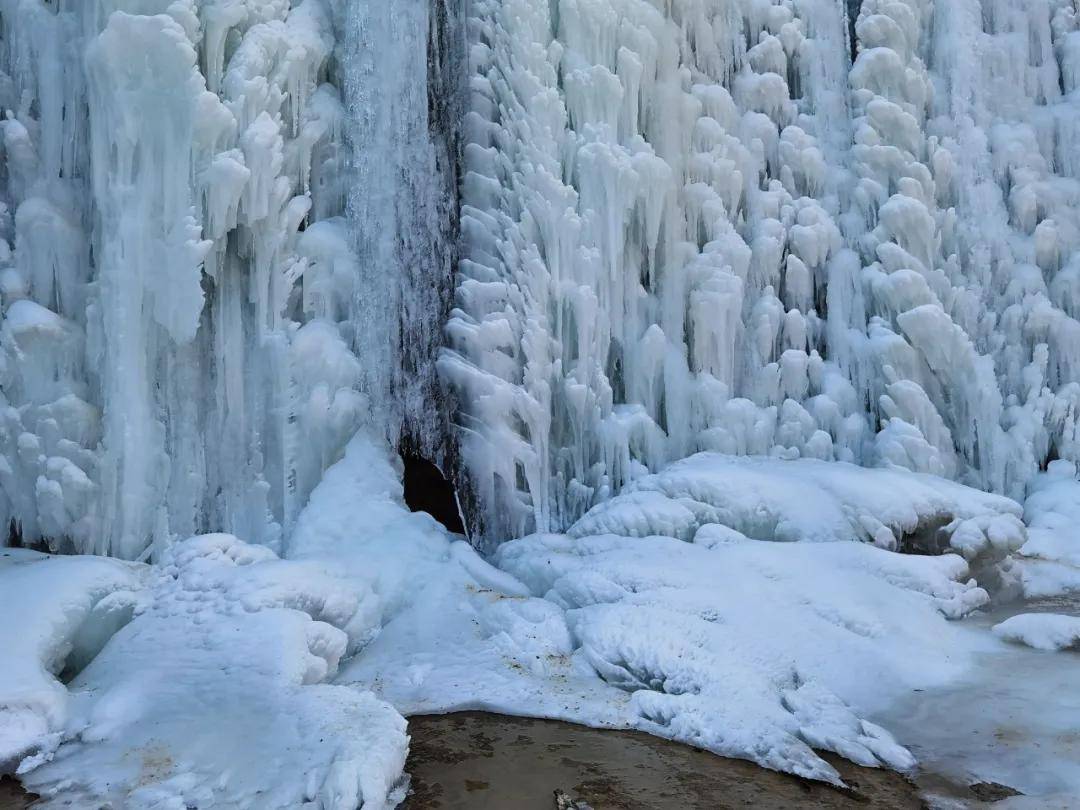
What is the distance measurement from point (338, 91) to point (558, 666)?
6232mm

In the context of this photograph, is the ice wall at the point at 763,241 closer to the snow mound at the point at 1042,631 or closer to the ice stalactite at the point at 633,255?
the ice stalactite at the point at 633,255

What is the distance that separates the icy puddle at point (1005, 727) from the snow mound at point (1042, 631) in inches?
4.3

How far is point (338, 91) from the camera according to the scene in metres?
8.71

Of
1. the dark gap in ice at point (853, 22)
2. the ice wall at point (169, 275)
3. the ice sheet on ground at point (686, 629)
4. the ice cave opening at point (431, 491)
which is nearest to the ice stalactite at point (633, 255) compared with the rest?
the ice cave opening at point (431, 491)

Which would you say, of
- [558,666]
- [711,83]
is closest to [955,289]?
[711,83]

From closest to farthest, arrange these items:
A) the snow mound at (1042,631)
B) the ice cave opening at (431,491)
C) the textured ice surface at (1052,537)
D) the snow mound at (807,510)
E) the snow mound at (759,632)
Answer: the snow mound at (759,632) < the snow mound at (1042,631) < the snow mound at (807,510) < the textured ice surface at (1052,537) < the ice cave opening at (431,491)

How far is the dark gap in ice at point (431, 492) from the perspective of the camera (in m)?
9.11

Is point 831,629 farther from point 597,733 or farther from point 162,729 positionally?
point 162,729

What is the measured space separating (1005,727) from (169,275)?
7186 mm

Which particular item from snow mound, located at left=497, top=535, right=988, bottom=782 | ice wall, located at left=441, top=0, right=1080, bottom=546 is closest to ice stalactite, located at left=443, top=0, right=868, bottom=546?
ice wall, located at left=441, top=0, right=1080, bottom=546

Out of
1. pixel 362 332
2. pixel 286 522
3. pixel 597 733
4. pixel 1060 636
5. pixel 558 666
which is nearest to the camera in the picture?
pixel 597 733

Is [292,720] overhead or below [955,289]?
below

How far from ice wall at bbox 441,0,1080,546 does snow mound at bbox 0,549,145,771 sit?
3691 millimetres

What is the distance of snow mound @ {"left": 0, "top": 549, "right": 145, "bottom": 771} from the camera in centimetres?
470
